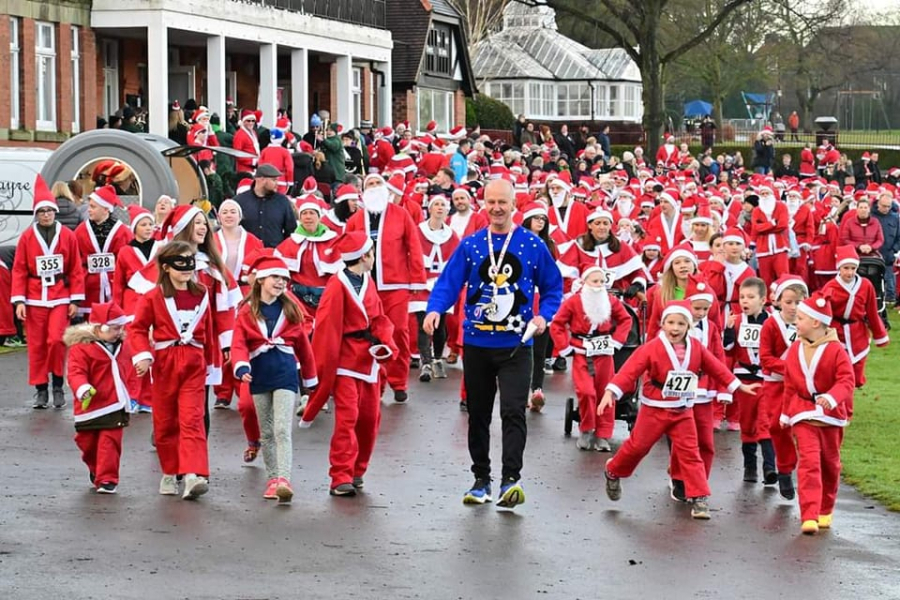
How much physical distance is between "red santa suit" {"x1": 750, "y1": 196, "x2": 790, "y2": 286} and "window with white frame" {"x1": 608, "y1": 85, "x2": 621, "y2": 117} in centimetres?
5886

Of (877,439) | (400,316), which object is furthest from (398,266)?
(877,439)

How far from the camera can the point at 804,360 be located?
11211 mm

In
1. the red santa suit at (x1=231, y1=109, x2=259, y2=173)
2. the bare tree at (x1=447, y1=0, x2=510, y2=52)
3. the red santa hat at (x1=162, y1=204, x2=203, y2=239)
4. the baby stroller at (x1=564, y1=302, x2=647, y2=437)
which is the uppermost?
the bare tree at (x1=447, y1=0, x2=510, y2=52)

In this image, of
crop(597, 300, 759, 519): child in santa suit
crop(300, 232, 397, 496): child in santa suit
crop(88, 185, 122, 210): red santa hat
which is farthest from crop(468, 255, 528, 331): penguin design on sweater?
crop(88, 185, 122, 210): red santa hat

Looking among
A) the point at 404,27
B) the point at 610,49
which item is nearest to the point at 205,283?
the point at 404,27

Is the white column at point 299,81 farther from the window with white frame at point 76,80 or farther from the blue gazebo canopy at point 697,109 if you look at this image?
the blue gazebo canopy at point 697,109

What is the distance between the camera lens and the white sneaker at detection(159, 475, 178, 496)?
1141cm

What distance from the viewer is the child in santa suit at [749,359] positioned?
12.8 metres

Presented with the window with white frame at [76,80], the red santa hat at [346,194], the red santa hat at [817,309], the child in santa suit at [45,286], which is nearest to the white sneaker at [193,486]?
the red santa hat at [817,309]

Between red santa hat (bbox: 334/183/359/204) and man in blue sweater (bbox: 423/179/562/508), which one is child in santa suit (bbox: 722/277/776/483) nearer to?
man in blue sweater (bbox: 423/179/562/508)

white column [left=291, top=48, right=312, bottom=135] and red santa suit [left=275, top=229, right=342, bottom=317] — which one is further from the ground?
white column [left=291, top=48, right=312, bottom=135]

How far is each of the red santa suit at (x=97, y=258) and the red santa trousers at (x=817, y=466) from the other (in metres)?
7.02

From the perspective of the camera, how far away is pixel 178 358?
11.2 m

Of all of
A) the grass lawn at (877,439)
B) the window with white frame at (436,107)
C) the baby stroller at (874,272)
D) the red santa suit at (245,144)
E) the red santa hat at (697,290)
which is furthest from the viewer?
the window with white frame at (436,107)
